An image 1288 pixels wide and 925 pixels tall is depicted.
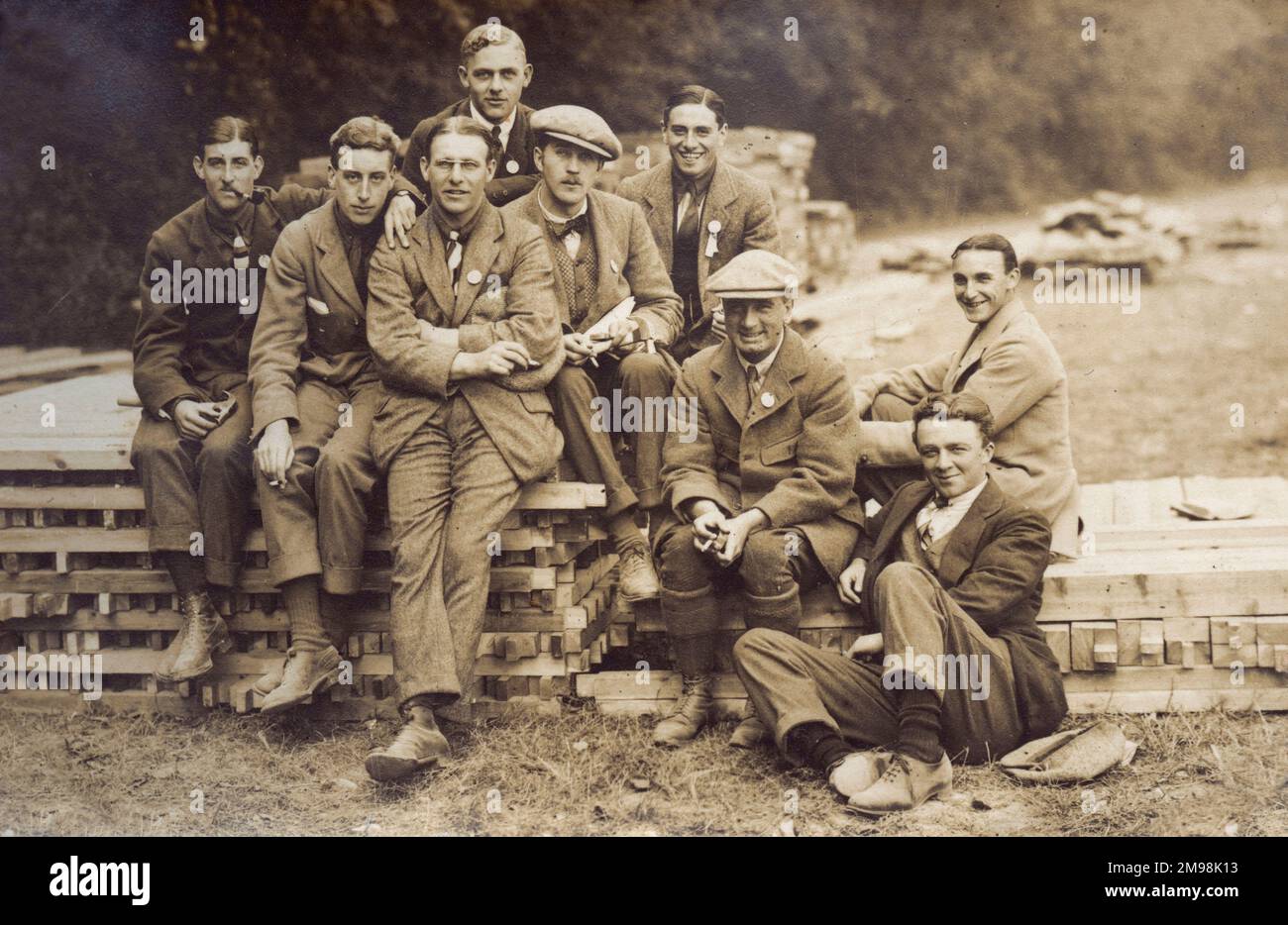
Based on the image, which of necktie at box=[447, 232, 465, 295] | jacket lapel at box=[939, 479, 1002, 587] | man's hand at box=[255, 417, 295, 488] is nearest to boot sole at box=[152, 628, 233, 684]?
man's hand at box=[255, 417, 295, 488]

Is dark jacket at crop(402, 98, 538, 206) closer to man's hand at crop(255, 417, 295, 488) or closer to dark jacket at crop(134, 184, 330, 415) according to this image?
dark jacket at crop(134, 184, 330, 415)

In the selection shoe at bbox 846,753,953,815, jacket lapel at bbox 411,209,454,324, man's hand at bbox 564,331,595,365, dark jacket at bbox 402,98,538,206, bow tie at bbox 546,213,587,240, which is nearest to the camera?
shoe at bbox 846,753,953,815

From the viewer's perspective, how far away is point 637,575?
215 inches

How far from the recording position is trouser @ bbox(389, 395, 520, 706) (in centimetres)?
512

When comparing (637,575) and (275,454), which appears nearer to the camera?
(275,454)

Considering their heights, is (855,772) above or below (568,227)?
below

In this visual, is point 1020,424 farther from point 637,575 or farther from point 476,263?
point 476,263

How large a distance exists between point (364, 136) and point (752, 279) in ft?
5.16

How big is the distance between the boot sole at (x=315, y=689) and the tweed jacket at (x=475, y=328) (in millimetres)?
809

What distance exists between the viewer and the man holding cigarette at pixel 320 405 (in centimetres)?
527

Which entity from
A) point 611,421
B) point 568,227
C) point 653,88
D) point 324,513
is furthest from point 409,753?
point 653,88

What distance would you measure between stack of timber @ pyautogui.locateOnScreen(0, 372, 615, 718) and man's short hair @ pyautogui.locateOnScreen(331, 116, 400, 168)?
1356 millimetres

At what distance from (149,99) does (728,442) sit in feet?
10.3

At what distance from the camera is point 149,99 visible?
6.39m
